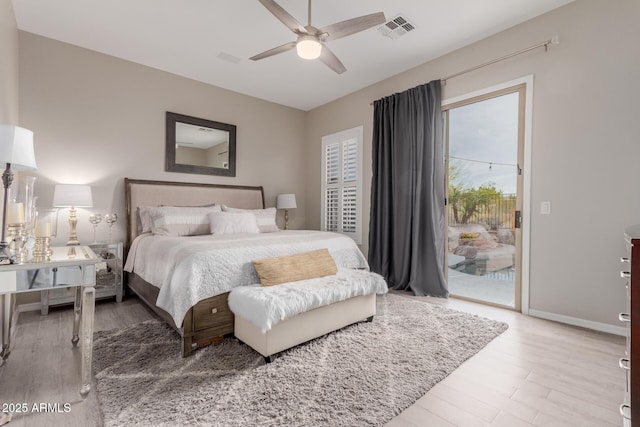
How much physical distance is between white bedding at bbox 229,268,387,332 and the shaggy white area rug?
0.31 metres

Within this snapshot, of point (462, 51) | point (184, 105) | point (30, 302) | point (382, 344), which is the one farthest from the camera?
point (184, 105)

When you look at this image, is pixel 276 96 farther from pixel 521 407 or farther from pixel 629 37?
pixel 521 407

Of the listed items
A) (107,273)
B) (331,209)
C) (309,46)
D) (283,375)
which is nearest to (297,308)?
(283,375)

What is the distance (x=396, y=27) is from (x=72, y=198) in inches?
146

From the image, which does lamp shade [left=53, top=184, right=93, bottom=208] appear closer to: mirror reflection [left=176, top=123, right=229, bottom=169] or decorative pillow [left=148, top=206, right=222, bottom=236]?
decorative pillow [left=148, top=206, right=222, bottom=236]

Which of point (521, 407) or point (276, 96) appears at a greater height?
point (276, 96)

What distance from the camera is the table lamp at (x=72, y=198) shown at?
3.08 m

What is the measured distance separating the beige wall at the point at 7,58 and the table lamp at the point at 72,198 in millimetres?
737

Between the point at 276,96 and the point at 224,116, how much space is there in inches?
35.9

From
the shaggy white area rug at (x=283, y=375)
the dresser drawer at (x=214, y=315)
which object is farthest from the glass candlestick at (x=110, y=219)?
the dresser drawer at (x=214, y=315)

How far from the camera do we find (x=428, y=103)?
12.0ft

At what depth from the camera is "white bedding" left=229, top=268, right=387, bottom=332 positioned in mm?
1981

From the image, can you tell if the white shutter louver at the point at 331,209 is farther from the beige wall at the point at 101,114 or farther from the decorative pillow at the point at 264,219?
the beige wall at the point at 101,114

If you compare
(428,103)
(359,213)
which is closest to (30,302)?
(359,213)
